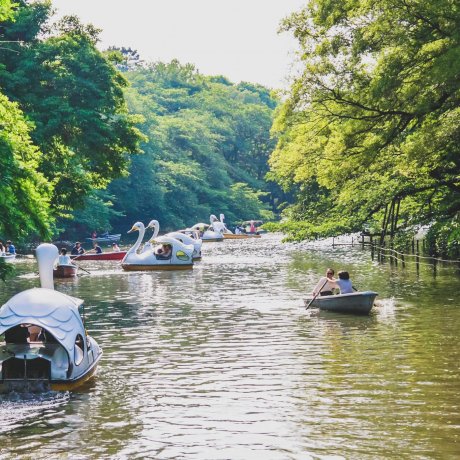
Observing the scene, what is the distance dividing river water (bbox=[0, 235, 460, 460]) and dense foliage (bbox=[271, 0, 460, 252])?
5247mm

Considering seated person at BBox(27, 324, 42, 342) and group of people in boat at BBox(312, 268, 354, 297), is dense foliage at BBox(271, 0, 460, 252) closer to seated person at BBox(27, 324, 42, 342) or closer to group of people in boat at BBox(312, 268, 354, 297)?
group of people in boat at BBox(312, 268, 354, 297)

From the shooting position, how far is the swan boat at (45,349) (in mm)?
15922

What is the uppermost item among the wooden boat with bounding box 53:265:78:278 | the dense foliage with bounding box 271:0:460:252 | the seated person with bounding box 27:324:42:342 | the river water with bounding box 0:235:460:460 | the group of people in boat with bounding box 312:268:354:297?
the dense foliage with bounding box 271:0:460:252

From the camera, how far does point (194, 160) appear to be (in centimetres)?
11562

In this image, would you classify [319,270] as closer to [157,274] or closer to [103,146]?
[157,274]

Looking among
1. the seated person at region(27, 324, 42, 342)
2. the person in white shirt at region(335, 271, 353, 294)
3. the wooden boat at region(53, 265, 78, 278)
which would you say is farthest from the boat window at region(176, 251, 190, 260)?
the seated person at region(27, 324, 42, 342)

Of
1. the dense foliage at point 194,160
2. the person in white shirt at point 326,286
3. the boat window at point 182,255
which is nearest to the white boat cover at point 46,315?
the person in white shirt at point 326,286

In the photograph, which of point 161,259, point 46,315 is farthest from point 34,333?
point 161,259

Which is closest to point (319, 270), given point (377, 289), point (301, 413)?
point (377, 289)

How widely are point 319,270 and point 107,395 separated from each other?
2784 centimetres

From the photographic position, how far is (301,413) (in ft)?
47.1

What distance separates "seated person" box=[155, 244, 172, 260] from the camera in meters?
46.9

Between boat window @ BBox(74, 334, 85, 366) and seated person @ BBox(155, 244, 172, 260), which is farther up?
seated person @ BBox(155, 244, 172, 260)

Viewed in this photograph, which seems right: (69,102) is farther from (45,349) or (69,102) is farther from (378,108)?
(45,349)
